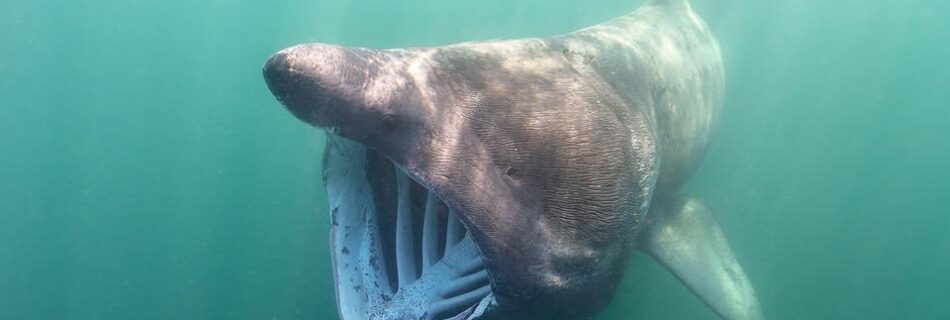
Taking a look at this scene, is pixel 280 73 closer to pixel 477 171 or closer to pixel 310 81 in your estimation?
pixel 310 81

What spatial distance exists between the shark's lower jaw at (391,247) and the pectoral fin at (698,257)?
114 inches

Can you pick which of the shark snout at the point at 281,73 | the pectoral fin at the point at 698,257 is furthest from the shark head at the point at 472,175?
the pectoral fin at the point at 698,257

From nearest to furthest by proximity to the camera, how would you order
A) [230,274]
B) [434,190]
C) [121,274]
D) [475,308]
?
[434,190]
[475,308]
[230,274]
[121,274]

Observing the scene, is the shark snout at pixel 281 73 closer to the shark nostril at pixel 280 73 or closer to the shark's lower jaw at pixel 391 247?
the shark nostril at pixel 280 73

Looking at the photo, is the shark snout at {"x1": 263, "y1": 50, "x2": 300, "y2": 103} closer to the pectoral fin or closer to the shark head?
the shark head

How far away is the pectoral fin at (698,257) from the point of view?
598 centimetres

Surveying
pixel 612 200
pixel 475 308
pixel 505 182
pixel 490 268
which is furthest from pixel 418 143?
pixel 612 200

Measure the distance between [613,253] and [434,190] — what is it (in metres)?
1.20

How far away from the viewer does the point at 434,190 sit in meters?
2.71

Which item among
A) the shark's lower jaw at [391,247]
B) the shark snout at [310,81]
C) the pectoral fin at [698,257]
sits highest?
the shark snout at [310,81]

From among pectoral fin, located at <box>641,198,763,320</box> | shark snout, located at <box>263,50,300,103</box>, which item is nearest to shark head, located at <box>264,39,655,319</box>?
shark snout, located at <box>263,50,300,103</box>

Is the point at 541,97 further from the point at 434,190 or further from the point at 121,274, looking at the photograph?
the point at 121,274

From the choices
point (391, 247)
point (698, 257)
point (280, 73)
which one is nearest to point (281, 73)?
point (280, 73)

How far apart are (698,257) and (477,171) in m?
4.22
